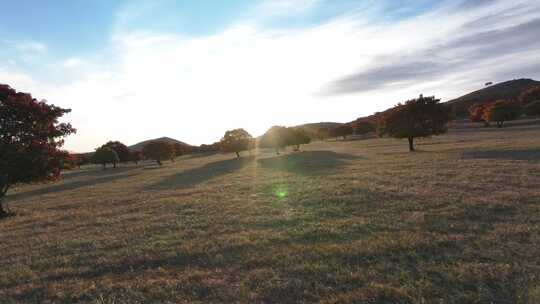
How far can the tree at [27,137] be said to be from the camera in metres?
20.0

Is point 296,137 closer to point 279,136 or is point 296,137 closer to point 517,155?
point 279,136

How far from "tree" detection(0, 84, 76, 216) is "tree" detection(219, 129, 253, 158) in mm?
63927

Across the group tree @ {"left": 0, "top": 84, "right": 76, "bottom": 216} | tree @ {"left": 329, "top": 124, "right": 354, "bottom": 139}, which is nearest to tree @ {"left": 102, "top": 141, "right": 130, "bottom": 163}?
tree @ {"left": 329, "top": 124, "right": 354, "bottom": 139}

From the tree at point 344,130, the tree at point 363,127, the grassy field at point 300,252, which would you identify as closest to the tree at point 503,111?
the tree at point 363,127

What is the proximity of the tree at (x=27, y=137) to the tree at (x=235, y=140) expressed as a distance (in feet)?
210

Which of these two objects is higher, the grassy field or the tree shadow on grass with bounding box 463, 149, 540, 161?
the grassy field

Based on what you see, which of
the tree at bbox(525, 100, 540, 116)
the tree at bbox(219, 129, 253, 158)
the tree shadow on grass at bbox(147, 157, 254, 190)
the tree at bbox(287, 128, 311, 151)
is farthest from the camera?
the tree at bbox(525, 100, 540, 116)

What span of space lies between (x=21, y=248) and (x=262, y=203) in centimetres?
1059

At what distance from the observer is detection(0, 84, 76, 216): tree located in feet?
65.5

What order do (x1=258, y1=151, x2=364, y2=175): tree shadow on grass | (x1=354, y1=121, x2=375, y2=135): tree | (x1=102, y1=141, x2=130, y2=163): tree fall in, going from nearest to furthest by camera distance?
(x1=258, y1=151, x2=364, y2=175): tree shadow on grass
(x1=102, y1=141, x2=130, y2=163): tree
(x1=354, y1=121, x2=375, y2=135): tree

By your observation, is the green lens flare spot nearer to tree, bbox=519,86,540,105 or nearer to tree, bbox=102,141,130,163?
tree, bbox=102,141,130,163

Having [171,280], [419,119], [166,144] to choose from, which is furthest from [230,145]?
[171,280]

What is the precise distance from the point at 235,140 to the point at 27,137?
217 ft

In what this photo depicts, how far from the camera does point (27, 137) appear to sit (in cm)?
2078
